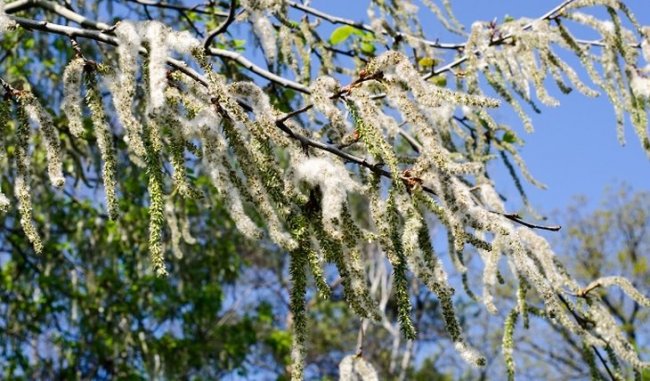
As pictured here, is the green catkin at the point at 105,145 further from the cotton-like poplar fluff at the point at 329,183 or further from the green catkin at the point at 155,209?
the cotton-like poplar fluff at the point at 329,183

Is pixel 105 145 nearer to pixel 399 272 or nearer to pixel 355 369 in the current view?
pixel 399 272

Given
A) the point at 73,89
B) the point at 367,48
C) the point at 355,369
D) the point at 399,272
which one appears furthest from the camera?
the point at 367,48

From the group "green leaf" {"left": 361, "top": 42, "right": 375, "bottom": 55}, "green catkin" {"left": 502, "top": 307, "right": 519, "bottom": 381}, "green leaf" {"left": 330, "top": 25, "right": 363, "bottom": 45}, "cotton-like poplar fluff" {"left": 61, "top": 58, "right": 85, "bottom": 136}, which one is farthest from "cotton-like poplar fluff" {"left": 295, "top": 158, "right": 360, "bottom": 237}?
"green leaf" {"left": 361, "top": 42, "right": 375, "bottom": 55}

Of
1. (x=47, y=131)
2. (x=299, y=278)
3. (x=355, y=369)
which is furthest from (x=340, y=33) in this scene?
(x=299, y=278)

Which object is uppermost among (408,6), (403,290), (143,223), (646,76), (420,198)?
(143,223)

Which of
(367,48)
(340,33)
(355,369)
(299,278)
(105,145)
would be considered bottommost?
(299,278)

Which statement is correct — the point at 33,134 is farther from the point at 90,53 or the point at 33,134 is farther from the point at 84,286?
the point at 84,286

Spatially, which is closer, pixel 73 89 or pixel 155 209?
pixel 155 209

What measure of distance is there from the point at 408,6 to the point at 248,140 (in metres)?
2.26

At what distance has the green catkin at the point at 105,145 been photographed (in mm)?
1387

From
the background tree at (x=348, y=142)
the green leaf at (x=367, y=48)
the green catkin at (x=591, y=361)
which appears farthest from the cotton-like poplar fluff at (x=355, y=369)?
the green leaf at (x=367, y=48)

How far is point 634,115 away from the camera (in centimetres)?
263

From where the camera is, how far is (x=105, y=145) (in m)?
1.48

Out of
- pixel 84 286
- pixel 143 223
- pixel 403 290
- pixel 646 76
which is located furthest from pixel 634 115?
pixel 84 286
